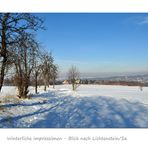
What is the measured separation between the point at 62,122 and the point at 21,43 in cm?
Answer: 351

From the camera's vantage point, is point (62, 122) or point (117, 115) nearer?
point (62, 122)

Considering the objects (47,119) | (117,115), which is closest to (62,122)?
(47,119)

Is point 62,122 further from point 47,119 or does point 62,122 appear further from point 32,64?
point 32,64

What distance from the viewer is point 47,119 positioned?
31.0 feet
